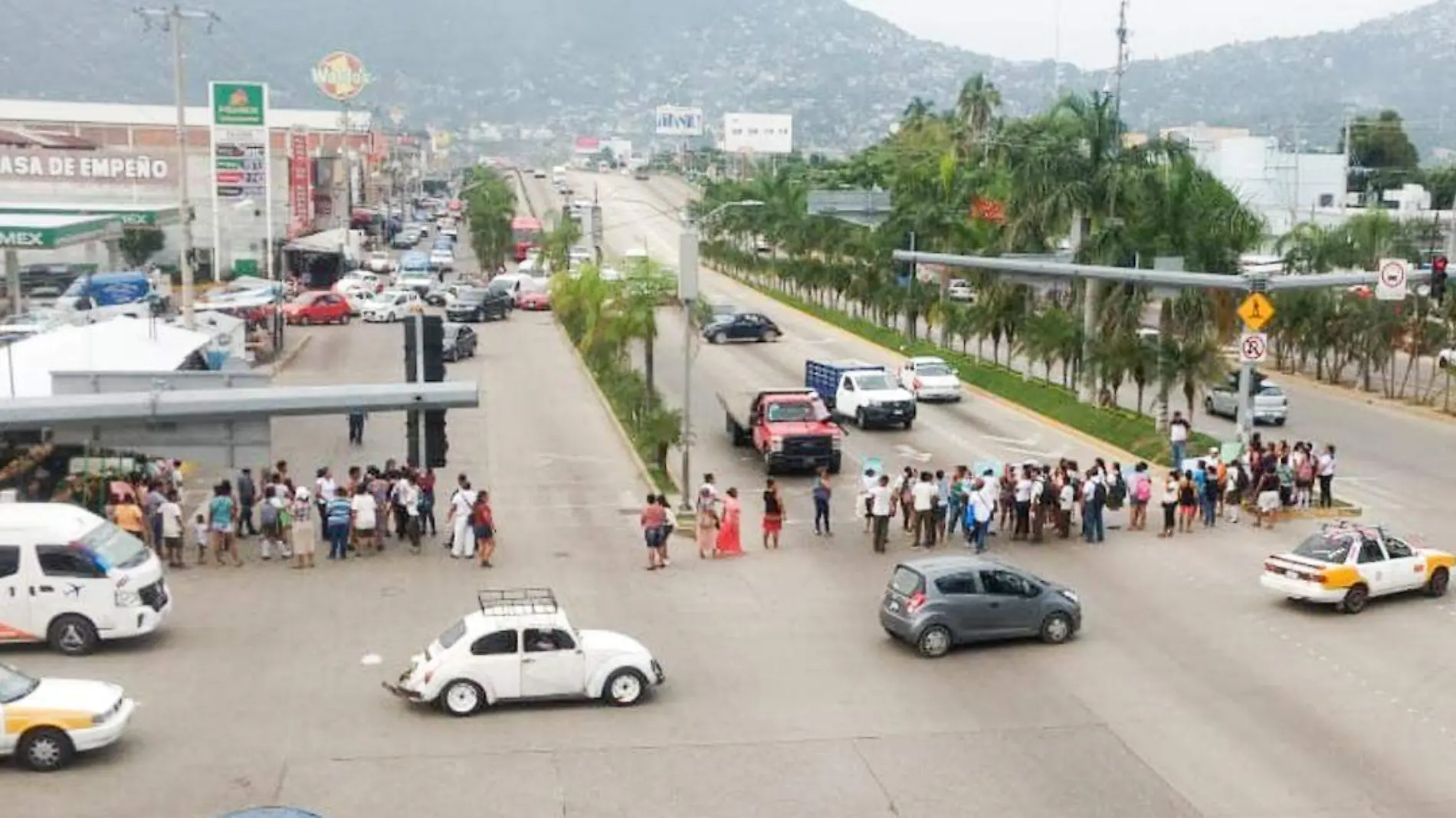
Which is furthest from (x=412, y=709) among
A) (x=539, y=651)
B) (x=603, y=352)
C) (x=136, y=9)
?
(x=136, y=9)

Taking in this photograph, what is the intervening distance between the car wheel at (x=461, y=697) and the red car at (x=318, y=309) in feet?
169

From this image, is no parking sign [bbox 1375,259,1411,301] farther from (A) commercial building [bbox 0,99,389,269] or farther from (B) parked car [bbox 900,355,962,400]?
(A) commercial building [bbox 0,99,389,269]

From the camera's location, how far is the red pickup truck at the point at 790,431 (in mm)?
35688

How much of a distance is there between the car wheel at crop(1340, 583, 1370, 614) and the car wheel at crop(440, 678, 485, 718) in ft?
43.6

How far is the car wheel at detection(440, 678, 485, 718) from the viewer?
19.0 m

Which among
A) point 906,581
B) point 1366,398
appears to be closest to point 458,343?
point 1366,398

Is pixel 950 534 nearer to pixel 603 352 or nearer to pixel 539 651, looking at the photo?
pixel 539 651

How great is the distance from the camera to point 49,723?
55.1 feet

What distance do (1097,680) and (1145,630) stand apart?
2765mm

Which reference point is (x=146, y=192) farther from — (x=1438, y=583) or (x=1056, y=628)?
(x=1438, y=583)

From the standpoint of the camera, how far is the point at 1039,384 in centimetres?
5025

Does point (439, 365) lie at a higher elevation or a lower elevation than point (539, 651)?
higher

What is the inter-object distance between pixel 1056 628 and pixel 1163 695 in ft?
8.29

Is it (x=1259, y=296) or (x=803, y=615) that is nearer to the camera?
(x=803, y=615)
